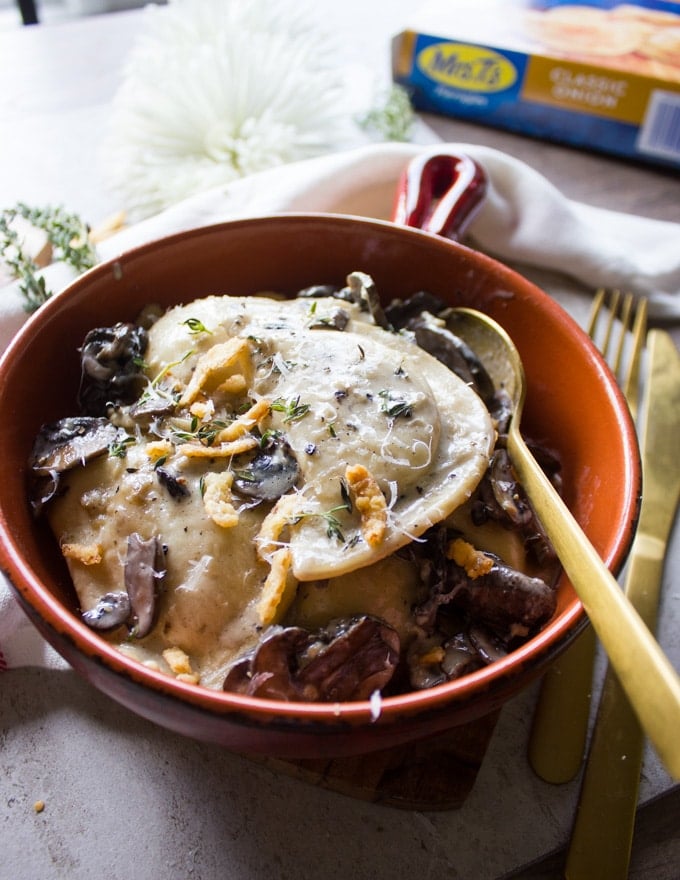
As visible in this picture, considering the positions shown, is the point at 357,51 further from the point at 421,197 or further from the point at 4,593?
the point at 4,593

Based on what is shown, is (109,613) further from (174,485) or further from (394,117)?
(394,117)

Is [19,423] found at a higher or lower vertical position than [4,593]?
higher

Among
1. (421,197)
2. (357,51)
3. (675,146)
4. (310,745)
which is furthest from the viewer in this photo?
(357,51)

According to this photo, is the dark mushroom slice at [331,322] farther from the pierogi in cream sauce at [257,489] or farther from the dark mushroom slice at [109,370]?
the dark mushroom slice at [109,370]

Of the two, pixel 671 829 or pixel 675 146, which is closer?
pixel 671 829

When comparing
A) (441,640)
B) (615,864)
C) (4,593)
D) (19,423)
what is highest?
(19,423)

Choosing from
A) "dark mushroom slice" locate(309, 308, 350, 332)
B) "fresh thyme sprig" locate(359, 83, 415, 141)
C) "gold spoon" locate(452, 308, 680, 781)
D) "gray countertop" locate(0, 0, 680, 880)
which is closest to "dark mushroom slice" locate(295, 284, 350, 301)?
"dark mushroom slice" locate(309, 308, 350, 332)

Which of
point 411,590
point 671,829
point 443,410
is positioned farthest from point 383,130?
point 671,829
